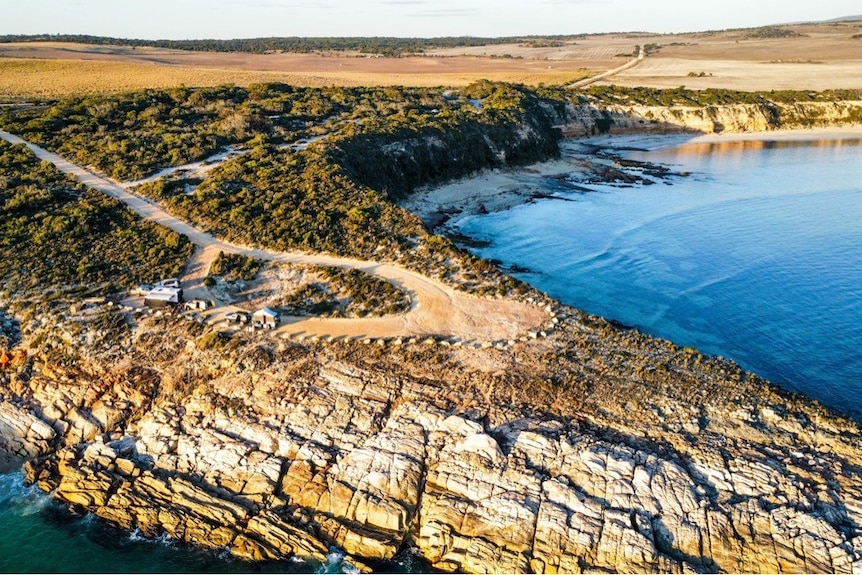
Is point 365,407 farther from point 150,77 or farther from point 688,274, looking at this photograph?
point 150,77

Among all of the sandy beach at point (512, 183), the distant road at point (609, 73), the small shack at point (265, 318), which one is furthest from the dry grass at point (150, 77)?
the small shack at point (265, 318)

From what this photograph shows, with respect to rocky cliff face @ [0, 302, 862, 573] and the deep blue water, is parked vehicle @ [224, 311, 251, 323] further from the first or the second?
the deep blue water

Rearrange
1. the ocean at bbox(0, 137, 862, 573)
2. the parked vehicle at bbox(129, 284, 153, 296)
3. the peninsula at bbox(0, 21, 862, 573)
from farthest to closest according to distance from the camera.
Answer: the parked vehicle at bbox(129, 284, 153, 296) < the ocean at bbox(0, 137, 862, 573) < the peninsula at bbox(0, 21, 862, 573)

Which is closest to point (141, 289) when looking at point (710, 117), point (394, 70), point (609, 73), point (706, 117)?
point (706, 117)

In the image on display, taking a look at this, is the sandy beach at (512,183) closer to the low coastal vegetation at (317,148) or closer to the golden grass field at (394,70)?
the low coastal vegetation at (317,148)

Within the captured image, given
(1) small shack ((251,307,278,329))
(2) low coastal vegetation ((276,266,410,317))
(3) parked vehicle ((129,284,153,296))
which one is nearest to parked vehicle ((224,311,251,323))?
(1) small shack ((251,307,278,329))
